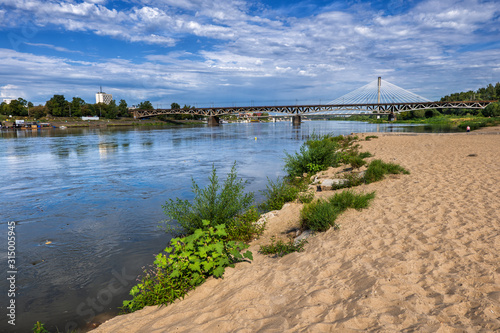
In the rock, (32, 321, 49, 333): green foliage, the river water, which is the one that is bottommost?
(32, 321, 49, 333): green foliage

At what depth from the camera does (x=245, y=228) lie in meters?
7.38

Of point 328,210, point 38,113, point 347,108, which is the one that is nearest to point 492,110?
point 347,108

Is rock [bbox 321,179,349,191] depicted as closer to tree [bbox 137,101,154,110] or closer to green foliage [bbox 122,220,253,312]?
green foliage [bbox 122,220,253,312]

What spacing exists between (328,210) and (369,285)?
285 centimetres

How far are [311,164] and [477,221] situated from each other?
28.2 ft

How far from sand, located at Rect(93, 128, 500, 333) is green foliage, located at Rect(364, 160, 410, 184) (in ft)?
11.7

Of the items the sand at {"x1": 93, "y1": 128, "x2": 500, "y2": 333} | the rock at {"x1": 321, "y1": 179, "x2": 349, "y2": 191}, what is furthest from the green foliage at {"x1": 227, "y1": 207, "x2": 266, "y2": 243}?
the rock at {"x1": 321, "y1": 179, "x2": 349, "y2": 191}

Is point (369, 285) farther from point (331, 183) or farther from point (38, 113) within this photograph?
point (38, 113)

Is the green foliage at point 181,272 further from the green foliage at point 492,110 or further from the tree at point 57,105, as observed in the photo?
the tree at point 57,105

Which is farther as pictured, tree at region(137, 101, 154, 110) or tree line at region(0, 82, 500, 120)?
tree at region(137, 101, 154, 110)

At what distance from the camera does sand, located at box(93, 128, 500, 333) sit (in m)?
3.40

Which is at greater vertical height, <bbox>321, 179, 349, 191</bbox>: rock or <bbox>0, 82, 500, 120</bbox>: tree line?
<bbox>0, 82, 500, 120</bbox>: tree line

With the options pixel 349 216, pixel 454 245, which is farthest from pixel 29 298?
pixel 454 245

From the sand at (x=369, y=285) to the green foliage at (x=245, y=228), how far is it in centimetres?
40
